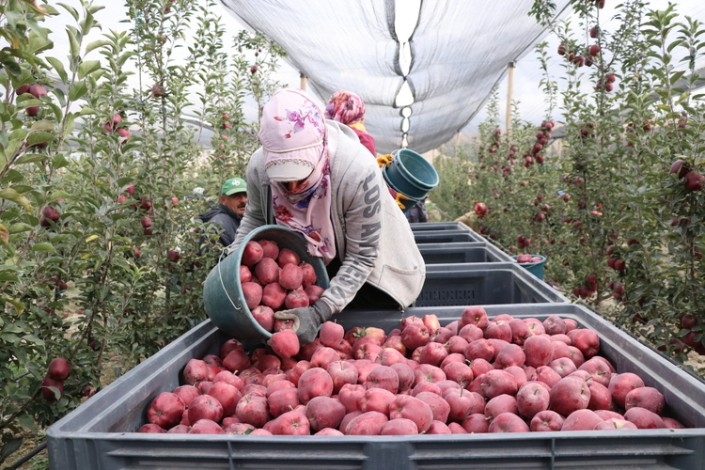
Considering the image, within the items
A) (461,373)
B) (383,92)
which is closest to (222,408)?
(461,373)

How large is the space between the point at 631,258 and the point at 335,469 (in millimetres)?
3034

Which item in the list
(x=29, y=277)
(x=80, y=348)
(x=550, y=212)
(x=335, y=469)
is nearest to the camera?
(x=335, y=469)

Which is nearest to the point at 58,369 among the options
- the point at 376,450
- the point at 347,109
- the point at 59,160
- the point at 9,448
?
the point at 9,448

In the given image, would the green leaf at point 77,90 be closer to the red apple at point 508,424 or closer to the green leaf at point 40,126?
the green leaf at point 40,126

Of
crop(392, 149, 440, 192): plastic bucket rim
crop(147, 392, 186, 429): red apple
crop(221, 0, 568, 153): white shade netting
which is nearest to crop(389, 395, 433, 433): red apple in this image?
crop(147, 392, 186, 429): red apple

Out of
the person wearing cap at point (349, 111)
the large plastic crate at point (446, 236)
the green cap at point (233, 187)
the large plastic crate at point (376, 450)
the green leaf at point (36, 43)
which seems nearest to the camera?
the large plastic crate at point (376, 450)

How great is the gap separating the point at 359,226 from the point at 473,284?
1354 millimetres

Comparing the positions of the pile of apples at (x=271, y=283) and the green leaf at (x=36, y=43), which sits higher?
the green leaf at (x=36, y=43)

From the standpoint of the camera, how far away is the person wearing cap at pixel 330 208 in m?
2.30

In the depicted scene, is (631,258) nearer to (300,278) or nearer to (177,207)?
(300,278)

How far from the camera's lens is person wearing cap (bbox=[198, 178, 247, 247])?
14.0ft

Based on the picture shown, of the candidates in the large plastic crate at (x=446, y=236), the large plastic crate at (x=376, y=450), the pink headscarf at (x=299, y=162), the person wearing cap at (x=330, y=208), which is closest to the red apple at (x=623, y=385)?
the large plastic crate at (x=376, y=450)

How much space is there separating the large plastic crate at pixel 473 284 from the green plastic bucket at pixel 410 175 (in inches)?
26.2

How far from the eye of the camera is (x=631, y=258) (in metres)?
3.68
